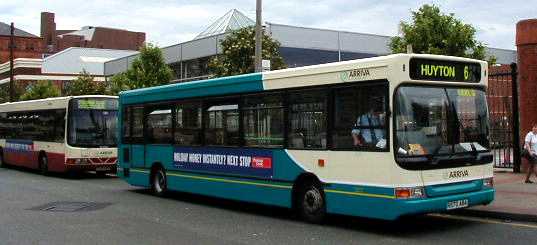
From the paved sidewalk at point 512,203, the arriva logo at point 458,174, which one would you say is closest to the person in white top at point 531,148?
the paved sidewalk at point 512,203

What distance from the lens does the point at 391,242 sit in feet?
28.7

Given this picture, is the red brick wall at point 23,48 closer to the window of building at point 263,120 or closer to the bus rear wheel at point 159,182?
the bus rear wheel at point 159,182

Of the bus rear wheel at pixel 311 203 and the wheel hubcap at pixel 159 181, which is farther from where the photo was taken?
the wheel hubcap at pixel 159 181

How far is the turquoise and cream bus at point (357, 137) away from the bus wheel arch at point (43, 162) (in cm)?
1125

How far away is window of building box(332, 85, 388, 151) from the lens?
9.17 meters

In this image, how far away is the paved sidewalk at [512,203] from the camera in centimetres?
1026

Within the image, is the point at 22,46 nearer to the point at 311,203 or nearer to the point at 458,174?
the point at 311,203

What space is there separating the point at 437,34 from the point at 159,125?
8.22m

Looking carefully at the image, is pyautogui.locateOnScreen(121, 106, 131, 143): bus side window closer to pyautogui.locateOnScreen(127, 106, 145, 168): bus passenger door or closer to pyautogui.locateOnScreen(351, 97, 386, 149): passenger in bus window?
pyautogui.locateOnScreen(127, 106, 145, 168): bus passenger door

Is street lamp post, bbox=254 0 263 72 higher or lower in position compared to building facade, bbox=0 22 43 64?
lower

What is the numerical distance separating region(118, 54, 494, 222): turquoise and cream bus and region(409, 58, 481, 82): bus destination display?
0.02m

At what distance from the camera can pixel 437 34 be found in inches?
705

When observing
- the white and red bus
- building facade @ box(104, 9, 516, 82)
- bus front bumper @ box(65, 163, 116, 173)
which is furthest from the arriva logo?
building facade @ box(104, 9, 516, 82)

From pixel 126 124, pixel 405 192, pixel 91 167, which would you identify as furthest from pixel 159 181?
pixel 405 192
